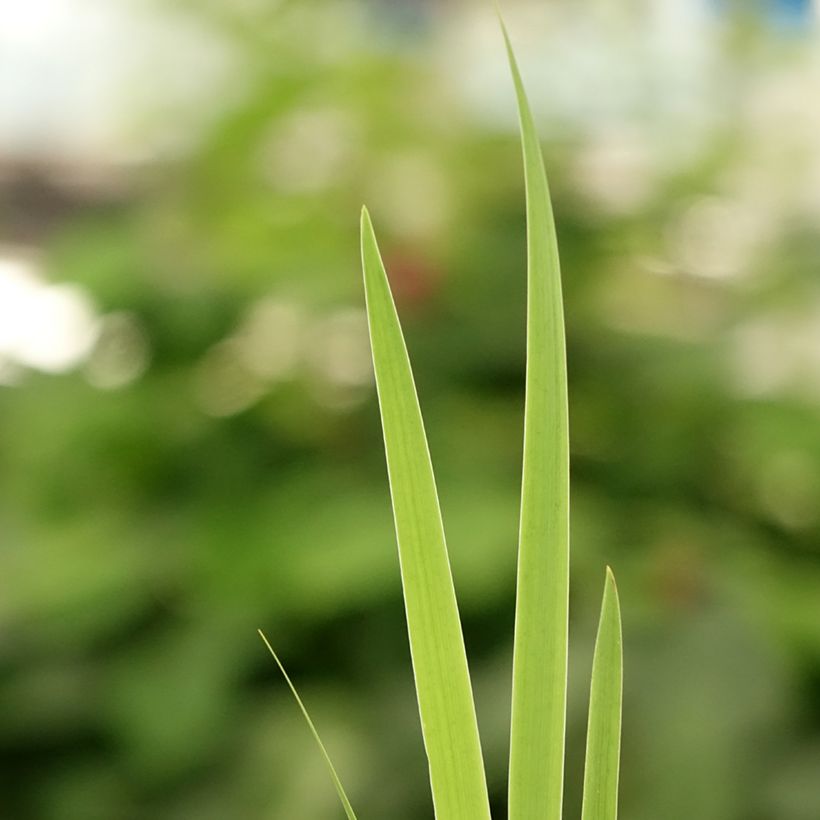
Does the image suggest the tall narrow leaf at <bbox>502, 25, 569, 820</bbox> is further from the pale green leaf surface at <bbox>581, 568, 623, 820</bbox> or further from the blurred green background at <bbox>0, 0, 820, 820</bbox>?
the blurred green background at <bbox>0, 0, 820, 820</bbox>

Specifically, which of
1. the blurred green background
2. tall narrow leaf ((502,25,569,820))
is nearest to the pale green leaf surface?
tall narrow leaf ((502,25,569,820))

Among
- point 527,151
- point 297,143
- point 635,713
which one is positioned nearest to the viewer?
point 527,151

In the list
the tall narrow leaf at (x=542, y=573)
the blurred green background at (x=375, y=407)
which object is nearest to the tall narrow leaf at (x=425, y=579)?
the tall narrow leaf at (x=542, y=573)

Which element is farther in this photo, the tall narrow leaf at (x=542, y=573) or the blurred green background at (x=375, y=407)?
the blurred green background at (x=375, y=407)

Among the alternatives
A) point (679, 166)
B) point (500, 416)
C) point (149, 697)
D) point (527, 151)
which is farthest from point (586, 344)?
point (527, 151)

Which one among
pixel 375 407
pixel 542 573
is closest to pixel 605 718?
pixel 542 573

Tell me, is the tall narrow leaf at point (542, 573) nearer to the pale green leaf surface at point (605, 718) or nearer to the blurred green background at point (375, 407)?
the pale green leaf surface at point (605, 718)

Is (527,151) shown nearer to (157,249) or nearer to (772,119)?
(157,249)
